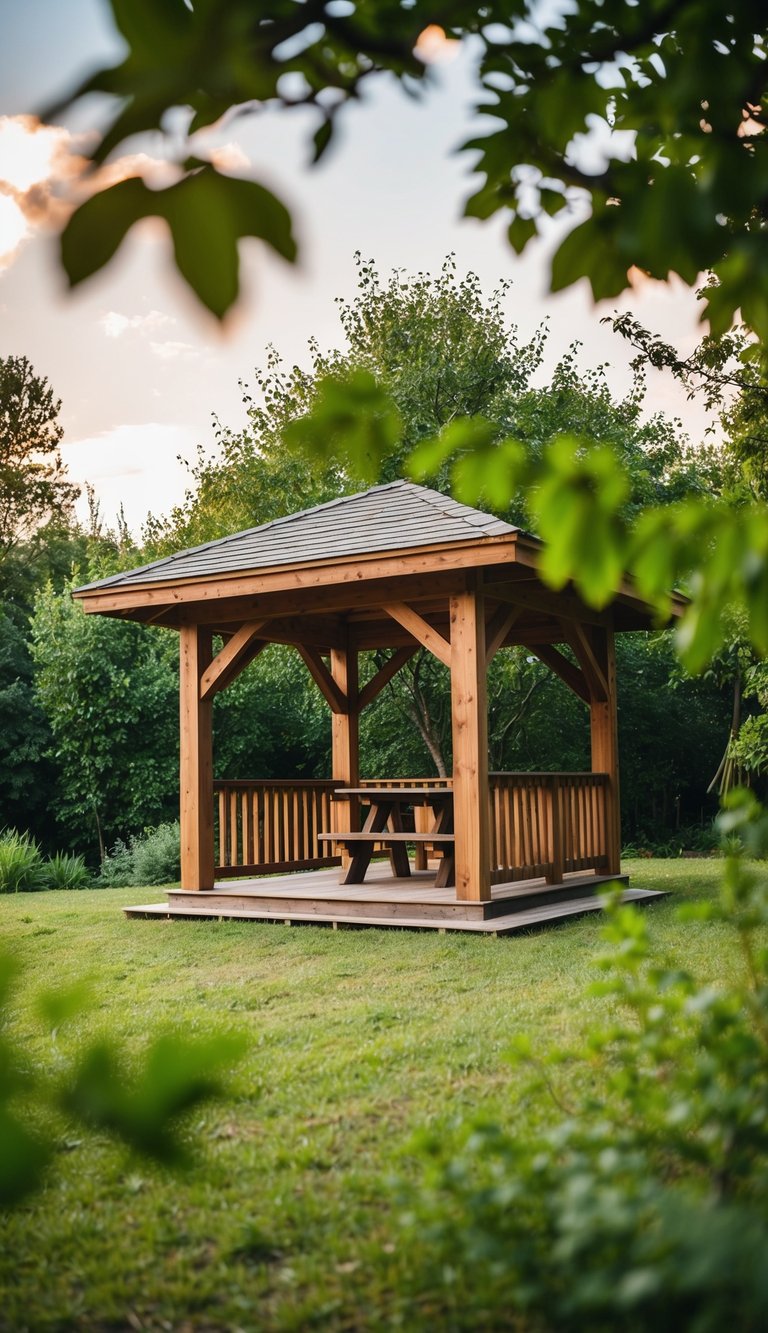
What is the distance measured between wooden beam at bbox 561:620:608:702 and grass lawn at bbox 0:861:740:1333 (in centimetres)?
314

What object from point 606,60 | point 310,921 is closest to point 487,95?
point 606,60

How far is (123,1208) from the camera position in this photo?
3059 millimetres

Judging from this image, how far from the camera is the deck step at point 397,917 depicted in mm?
8000

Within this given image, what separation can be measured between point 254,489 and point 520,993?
579 inches

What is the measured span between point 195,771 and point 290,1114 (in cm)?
616

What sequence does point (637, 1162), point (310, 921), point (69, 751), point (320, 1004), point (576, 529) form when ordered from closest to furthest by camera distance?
point (576, 529) → point (637, 1162) → point (320, 1004) → point (310, 921) → point (69, 751)

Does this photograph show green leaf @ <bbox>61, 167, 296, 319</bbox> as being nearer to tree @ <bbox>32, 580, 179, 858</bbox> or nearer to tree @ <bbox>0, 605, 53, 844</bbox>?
tree @ <bbox>32, 580, 179, 858</bbox>

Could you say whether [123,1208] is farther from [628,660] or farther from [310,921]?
[628,660]

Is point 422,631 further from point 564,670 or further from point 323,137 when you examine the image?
point 323,137

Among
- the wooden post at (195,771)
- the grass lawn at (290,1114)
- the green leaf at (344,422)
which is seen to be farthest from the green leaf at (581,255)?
the wooden post at (195,771)

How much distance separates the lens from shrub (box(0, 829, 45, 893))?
1402 cm

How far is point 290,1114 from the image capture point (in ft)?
12.4

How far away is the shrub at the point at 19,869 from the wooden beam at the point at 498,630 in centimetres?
806

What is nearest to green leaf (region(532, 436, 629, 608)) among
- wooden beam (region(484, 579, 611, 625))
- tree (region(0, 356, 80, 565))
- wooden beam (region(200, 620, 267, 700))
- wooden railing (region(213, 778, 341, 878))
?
wooden beam (region(484, 579, 611, 625))
